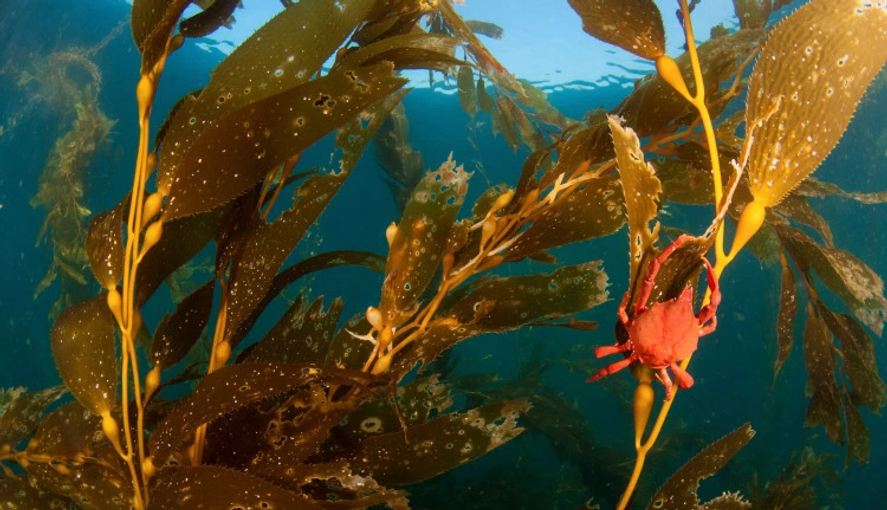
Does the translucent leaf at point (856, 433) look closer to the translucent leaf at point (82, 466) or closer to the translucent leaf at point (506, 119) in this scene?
the translucent leaf at point (506, 119)

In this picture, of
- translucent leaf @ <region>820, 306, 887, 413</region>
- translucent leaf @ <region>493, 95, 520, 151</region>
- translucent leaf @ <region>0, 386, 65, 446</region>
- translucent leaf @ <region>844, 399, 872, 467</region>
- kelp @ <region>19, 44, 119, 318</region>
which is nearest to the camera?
translucent leaf @ <region>0, 386, 65, 446</region>

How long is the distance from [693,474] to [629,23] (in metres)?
1.00

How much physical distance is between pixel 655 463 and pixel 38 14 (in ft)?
52.9

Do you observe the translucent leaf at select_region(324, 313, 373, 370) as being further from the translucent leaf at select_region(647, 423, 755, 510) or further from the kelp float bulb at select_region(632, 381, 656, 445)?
the translucent leaf at select_region(647, 423, 755, 510)

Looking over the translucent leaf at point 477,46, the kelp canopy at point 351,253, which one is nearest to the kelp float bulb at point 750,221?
the kelp canopy at point 351,253

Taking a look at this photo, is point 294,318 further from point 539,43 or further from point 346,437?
point 539,43

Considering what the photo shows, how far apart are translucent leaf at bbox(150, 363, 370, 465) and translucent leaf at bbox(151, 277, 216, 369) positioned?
30 centimetres

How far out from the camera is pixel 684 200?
1.46 meters

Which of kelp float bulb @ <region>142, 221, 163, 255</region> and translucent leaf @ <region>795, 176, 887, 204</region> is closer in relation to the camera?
kelp float bulb @ <region>142, 221, 163, 255</region>

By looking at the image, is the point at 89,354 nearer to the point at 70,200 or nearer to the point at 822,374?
the point at 822,374

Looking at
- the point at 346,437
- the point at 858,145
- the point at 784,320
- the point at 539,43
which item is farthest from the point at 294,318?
the point at 858,145

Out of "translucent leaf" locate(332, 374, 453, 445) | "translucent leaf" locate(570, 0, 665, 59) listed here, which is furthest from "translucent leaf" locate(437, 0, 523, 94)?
"translucent leaf" locate(332, 374, 453, 445)

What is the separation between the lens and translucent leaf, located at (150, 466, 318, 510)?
824 millimetres

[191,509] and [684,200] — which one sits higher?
[684,200]
